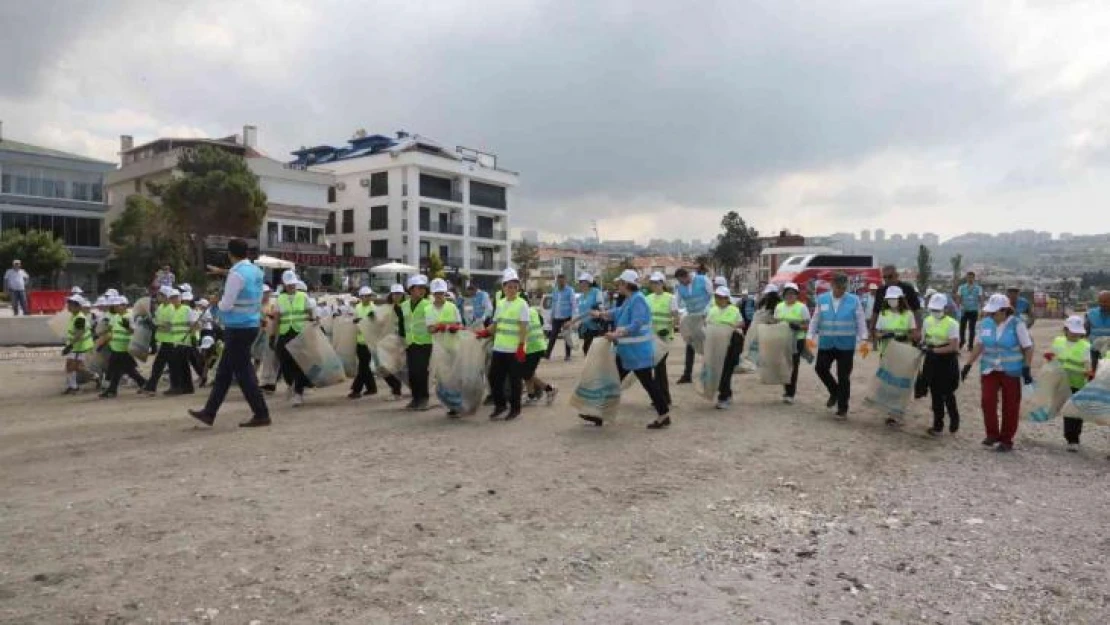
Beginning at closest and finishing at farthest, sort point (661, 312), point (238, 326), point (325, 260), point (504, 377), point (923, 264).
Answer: point (238, 326)
point (504, 377)
point (661, 312)
point (325, 260)
point (923, 264)

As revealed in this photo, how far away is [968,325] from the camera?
15352mm

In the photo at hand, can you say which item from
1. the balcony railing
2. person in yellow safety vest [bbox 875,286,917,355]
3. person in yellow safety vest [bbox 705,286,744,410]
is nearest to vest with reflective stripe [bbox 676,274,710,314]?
person in yellow safety vest [bbox 705,286,744,410]

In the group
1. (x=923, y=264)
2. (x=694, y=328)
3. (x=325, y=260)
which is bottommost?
(x=694, y=328)

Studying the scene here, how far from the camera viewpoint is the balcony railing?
191 feet

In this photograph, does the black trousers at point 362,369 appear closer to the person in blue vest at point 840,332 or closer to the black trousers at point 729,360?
the black trousers at point 729,360

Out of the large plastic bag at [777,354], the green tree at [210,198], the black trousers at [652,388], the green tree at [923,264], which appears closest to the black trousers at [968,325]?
the large plastic bag at [777,354]

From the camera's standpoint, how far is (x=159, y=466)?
6.00m

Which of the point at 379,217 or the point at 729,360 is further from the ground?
the point at 379,217

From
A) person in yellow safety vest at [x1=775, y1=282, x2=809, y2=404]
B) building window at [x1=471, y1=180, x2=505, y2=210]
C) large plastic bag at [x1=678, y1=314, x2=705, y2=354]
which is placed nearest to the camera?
person in yellow safety vest at [x1=775, y1=282, x2=809, y2=404]

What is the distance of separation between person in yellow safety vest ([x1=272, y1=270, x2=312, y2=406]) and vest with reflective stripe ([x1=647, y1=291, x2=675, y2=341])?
4.37 meters

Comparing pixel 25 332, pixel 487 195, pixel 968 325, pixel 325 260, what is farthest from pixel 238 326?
pixel 487 195

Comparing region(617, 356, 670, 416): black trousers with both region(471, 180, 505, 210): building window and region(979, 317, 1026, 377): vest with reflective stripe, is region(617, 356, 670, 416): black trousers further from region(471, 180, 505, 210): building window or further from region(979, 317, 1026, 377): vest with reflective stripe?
region(471, 180, 505, 210): building window

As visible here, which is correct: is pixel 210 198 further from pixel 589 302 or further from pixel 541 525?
pixel 541 525

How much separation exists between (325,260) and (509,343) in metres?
39.8
